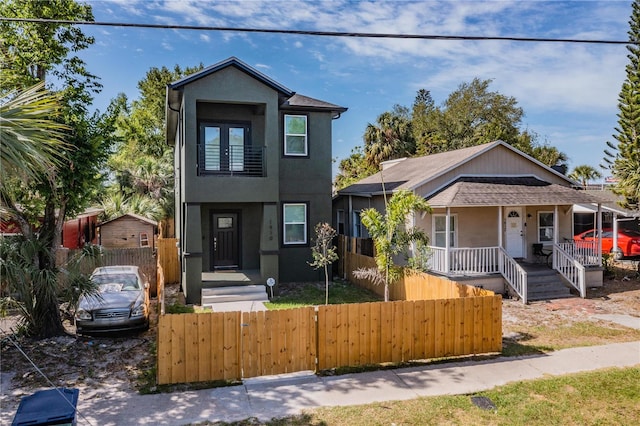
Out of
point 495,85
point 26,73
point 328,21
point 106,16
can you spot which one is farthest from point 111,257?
point 495,85

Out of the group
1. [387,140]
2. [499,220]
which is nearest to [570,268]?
[499,220]

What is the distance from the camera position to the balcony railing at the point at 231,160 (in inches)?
590

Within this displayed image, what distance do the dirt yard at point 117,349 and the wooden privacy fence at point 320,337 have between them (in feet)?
3.34

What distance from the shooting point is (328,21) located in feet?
31.0

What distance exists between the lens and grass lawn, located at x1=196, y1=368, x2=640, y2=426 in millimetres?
6250

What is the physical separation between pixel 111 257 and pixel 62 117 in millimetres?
6296

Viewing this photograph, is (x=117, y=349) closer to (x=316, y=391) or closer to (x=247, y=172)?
(x=316, y=391)

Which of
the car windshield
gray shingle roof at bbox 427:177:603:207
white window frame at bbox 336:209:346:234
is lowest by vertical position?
the car windshield

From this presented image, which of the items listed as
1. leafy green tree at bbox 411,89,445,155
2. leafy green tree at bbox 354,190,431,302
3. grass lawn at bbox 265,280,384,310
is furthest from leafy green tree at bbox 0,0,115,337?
leafy green tree at bbox 411,89,445,155

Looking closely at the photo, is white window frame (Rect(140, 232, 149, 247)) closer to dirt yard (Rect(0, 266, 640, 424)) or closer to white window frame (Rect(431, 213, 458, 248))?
dirt yard (Rect(0, 266, 640, 424))

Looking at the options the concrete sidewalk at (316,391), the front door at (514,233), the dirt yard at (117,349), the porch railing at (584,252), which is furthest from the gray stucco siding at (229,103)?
the porch railing at (584,252)

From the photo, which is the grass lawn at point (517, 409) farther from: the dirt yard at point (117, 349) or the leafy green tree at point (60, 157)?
the leafy green tree at point (60, 157)

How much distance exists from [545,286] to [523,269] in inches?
35.6

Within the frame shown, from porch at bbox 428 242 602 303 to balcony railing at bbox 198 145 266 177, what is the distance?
7.16 m
